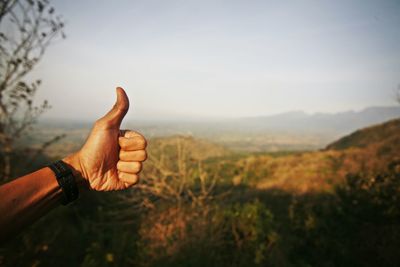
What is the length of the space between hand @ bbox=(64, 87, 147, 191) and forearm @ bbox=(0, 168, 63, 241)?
262mm

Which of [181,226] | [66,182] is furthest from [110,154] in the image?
[181,226]

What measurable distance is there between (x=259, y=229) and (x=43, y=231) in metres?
5.94

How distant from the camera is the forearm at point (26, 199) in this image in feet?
4.34

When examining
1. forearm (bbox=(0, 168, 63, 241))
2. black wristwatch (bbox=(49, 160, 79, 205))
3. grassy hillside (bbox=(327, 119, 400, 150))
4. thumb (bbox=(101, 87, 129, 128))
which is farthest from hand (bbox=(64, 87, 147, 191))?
grassy hillside (bbox=(327, 119, 400, 150))

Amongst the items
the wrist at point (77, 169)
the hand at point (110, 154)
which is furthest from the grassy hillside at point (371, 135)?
the wrist at point (77, 169)

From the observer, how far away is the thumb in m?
1.78

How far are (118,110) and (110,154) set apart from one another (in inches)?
17.7

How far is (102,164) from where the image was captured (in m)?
1.95

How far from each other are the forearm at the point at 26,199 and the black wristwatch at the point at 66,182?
28 mm

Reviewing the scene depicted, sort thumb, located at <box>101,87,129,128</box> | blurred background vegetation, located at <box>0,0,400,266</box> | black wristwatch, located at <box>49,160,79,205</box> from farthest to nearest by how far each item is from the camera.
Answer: blurred background vegetation, located at <box>0,0,400,266</box>
thumb, located at <box>101,87,129,128</box>
black wristwatch, located at <box>49,160,79,205</box>

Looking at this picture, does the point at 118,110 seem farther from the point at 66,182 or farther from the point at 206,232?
the point at 206,232

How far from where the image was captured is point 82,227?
826 cm

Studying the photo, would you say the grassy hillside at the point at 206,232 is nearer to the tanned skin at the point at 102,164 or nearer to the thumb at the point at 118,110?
the tanned skin at the point at 102,164

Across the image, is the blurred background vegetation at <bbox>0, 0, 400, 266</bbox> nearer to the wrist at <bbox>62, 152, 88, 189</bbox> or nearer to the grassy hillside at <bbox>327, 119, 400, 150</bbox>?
the wrist at <bbox>62, 152, 88, 189</bbox>
